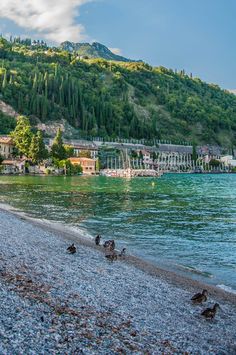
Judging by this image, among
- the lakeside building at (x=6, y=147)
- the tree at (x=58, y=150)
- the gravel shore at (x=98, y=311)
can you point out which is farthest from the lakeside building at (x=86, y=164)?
the gravel shore at (x=98, y=311)

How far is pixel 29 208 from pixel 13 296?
79.5ft

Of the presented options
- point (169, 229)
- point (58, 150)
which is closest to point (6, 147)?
point (58, 150)

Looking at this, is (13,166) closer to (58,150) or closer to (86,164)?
(58,150)

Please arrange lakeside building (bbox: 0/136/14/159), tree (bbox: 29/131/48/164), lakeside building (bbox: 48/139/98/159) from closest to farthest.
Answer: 1. tree (bbox: 29/131/48/164)
2. lakeside building (bbox: 0/136/14/159)
3. lakeside building (bbox: 48/139/98/159)

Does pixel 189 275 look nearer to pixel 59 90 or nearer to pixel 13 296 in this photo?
pixel 13 296

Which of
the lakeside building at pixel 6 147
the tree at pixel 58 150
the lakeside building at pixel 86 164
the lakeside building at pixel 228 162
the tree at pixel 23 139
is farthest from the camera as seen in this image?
the lakeside building at pixel 228 162

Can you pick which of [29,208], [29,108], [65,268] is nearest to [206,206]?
[29,208]

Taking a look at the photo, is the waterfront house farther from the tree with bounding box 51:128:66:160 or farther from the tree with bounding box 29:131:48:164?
the tree with bounding box 51:128:66:160

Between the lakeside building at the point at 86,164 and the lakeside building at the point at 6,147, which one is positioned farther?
the lakeside building at the point at 86,164

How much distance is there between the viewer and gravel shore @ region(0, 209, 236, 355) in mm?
6828

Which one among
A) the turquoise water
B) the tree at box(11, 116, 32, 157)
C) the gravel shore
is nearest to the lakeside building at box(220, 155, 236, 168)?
the tree at box(11, 116, 32, 157)

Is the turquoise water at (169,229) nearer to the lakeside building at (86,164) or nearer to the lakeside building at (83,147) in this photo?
the lakeside building at (86,164)

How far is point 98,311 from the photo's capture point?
8.49m

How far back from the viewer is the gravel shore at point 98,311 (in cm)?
683
